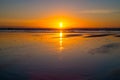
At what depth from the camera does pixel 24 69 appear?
10617 mm

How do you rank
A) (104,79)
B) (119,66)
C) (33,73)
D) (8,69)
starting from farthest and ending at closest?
(119,66), (8,69), (33,73), (104,79)

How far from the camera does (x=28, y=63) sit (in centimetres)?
1218

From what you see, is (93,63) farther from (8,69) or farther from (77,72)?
(8,69)

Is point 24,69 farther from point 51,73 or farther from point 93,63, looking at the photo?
point 93,63

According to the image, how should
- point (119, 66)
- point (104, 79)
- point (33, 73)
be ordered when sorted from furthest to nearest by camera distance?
point (119, 66), point (33, 73), point (104, 79)

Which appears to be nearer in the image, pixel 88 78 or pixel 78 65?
pixel 88 78

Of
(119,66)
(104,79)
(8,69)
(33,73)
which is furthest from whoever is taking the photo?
(119,66)

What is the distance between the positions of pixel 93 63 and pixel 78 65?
3.47ft

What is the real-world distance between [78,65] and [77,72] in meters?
1.67

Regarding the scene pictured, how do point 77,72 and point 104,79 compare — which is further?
point 77,72

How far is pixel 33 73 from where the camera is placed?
32.2 feet

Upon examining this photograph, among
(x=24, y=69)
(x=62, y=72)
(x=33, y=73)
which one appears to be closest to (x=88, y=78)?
(x=62, y=72)

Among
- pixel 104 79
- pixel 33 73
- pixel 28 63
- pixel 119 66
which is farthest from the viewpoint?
pixel 28 63

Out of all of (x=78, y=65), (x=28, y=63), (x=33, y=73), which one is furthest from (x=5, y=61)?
(x=78, y=65)
